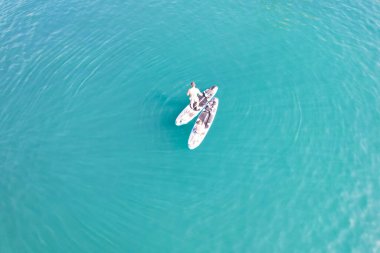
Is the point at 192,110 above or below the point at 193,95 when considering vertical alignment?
below

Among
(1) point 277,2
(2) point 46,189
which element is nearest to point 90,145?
(2) point 46,189

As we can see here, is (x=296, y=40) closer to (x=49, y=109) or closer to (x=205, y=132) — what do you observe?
(x=205, y=132)

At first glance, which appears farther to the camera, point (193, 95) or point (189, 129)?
point (189, 129)

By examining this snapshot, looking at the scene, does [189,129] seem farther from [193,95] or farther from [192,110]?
[193,95]

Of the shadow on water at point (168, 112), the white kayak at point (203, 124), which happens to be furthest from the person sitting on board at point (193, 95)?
the shadow on water at point (168, 112)

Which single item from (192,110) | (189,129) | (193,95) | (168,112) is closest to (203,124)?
(189,129)

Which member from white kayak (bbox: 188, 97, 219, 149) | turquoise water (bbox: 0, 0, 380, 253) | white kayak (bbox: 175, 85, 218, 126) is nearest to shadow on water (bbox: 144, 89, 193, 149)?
turquoise water (bbox: 0, 0, 380, 253)

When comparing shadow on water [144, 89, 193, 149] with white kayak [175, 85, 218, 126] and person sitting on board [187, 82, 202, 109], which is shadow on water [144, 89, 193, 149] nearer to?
white kayak [175, 85, 218, 126]
